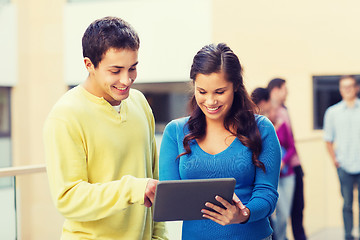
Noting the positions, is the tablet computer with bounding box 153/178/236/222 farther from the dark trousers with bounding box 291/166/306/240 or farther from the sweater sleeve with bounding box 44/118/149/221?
the dark trousers with bounding box 291/166/306/240

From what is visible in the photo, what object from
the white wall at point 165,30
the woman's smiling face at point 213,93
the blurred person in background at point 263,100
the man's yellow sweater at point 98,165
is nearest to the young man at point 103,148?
the man's yellow sweater at point 98,165

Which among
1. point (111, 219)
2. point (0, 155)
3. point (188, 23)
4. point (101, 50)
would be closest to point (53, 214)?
point (111, 219)

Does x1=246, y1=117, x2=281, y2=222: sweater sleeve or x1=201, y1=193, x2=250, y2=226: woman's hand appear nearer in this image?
x1=201, y1=193, x2=250, y2=226: woman's hand

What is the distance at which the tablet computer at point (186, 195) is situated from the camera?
5.74 feet

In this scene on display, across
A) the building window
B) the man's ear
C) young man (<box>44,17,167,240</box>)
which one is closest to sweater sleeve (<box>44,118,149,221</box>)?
young man (<box>44,17,167,240</box>)

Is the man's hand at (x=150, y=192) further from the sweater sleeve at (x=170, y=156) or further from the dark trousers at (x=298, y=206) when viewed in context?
the dark trousers at (x=298, y=206)

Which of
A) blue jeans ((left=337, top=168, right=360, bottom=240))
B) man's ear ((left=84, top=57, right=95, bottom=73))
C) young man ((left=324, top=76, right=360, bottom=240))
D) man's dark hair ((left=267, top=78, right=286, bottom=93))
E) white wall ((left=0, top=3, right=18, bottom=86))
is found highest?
white wall ((left=0, top=3, right=18, bottom=86))

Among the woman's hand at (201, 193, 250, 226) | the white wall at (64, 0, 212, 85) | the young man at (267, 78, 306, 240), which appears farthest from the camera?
the white wall at (64, 0, 212, 85)

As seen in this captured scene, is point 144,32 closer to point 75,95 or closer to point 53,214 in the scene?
point 53,214

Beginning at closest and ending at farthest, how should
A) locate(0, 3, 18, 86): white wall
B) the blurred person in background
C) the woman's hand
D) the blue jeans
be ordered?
1. the woman's hand
2. the blurred person in background
3. the blue jeans
4. locate(0, 3, 18, 86): white wall

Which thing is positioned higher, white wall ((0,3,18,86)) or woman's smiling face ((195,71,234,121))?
white wall ((0,3,18,86))

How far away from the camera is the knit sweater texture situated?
6.63ft

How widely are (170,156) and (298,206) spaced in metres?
3.48

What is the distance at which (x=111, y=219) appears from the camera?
190 cm
